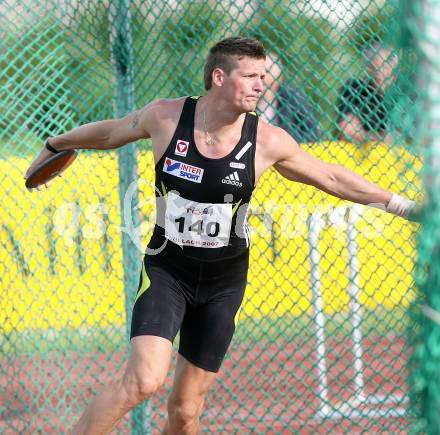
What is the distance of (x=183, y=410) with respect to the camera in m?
4.26

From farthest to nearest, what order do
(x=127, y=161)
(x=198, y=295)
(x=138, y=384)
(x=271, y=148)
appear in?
(x=127, y=161) → (x=198, y=295) → (x=271, y=148) → (x=138, y=384)

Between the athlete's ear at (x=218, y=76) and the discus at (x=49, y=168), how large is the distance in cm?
108

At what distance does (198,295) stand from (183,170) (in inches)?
27.0

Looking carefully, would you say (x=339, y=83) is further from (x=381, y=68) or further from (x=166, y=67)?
(x=166, y=67)

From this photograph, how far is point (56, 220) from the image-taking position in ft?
20.3

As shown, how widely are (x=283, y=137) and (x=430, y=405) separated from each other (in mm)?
1941

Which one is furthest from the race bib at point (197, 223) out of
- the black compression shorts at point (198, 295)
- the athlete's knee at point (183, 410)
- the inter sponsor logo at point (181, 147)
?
the athlete's knee at point (183, 410)

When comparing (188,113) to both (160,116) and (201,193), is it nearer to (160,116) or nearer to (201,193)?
(160,116)

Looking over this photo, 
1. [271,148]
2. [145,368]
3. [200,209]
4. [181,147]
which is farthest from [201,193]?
[145,368]

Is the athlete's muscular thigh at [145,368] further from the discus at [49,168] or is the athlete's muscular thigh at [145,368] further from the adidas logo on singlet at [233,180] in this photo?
the discus at [49,168]

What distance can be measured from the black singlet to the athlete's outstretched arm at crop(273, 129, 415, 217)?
0.18 meters

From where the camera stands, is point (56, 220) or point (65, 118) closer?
point (65, 118)

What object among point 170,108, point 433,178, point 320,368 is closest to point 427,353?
point 433,178

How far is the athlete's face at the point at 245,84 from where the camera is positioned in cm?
392
